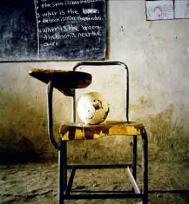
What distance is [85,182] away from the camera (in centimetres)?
267

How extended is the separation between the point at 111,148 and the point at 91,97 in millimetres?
1512

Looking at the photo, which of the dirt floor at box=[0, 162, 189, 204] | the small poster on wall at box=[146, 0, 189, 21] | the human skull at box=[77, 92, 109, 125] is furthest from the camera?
the small poster on wall at box=[146, 0, 189, 21]

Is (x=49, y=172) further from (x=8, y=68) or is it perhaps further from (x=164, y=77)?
(x=164, y=77)

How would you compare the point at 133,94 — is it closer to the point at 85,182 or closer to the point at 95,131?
the point at 85,182

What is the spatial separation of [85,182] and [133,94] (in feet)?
3.55

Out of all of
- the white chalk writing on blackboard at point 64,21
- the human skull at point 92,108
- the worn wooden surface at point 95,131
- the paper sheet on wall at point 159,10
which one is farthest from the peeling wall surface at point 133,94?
the worn wooden surface at point 95,131

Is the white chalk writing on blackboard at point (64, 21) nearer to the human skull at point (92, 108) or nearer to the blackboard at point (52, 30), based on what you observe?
the blackboard at point (52, 30)

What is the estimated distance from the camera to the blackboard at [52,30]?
321 centimetres

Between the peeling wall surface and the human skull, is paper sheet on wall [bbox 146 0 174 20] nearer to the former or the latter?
the peeling wall surface

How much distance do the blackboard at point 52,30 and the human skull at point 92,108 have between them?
1384 mm

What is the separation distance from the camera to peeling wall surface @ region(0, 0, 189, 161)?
324 centimetres

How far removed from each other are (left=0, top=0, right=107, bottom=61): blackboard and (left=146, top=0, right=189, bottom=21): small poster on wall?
465 mm

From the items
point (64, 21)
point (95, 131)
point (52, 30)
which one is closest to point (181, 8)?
point (64, 21)

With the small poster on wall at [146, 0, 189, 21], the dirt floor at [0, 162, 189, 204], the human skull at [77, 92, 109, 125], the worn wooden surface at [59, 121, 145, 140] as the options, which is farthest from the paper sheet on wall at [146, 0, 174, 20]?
the worn wooden surface at [59, 121, 145, 140]
